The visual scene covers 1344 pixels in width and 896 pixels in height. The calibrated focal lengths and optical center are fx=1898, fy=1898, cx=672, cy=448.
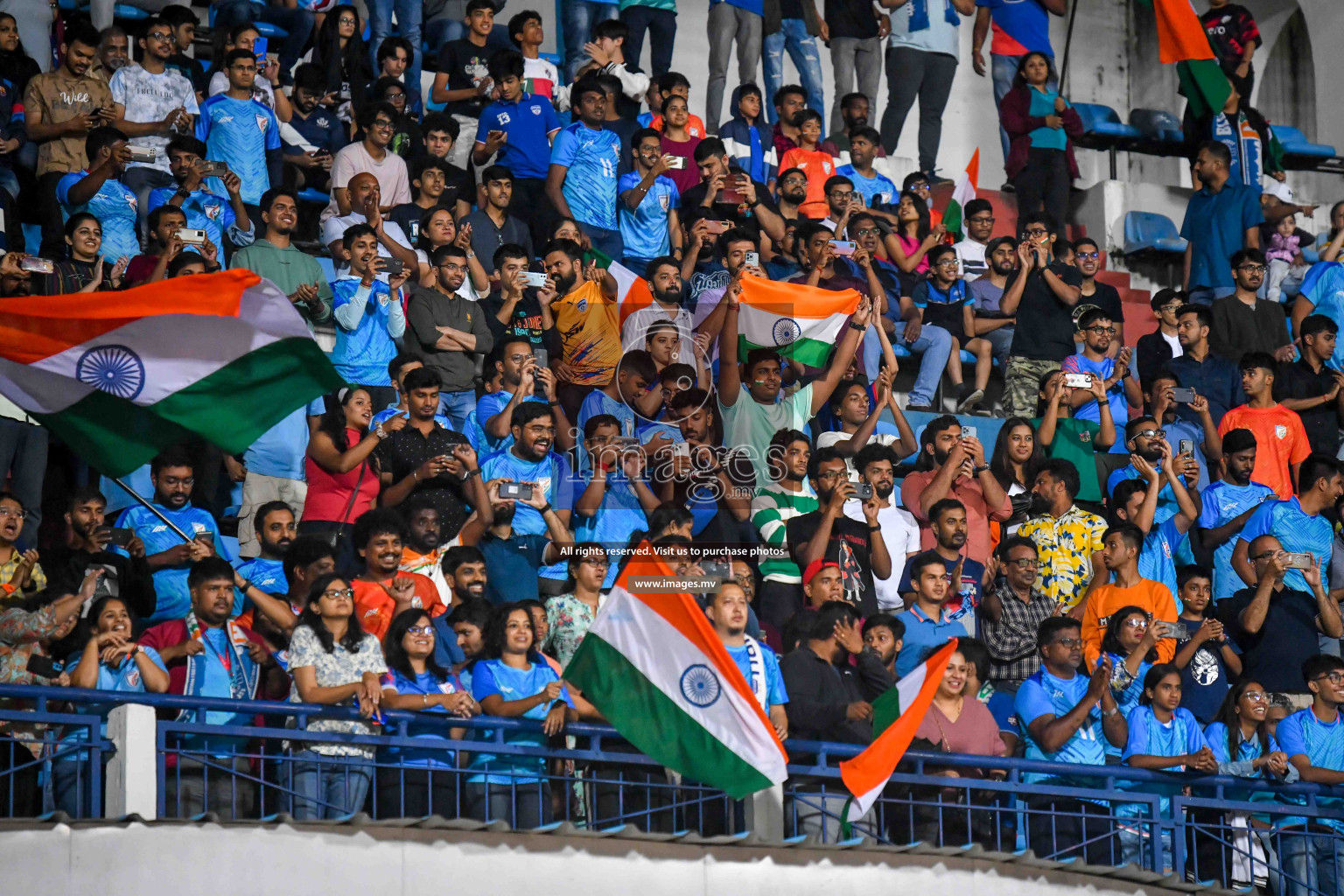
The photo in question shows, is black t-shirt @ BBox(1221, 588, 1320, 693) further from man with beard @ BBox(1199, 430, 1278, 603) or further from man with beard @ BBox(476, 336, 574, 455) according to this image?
man with beard @ BBox(476, 336, 574, 455)

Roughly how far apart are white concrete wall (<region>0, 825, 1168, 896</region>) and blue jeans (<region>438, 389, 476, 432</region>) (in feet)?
11.1

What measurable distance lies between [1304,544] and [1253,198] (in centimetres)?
379

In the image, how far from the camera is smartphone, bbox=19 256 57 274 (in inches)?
387

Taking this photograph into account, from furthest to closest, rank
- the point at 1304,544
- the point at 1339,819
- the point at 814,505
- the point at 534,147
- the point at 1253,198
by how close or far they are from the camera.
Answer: the point at 1253,198
the point at 534,147
the point at 1304,544
the point at 814,505
the point at 1339,819

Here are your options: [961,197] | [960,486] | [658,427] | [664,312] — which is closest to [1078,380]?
[960,486]

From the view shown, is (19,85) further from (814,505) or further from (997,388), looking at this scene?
(997,388)

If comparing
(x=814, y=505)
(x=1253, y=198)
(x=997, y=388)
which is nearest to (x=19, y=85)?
(x=814, y=505)

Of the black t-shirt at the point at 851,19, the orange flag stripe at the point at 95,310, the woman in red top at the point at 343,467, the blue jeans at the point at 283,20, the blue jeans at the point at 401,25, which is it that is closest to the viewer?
the orange flag stripe at the point at 95,310

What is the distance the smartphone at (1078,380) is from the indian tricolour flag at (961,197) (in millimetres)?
2735

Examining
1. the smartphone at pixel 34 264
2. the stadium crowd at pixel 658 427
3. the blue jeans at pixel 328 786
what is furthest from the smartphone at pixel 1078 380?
the smartphone at pixel 34 264

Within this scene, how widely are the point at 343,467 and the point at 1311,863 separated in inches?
208

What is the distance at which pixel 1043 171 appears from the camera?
1496 cm

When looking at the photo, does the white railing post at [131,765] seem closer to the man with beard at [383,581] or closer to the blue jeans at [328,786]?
the blue jeans at [328,786]

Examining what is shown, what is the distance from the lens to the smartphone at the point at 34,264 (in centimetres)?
982
